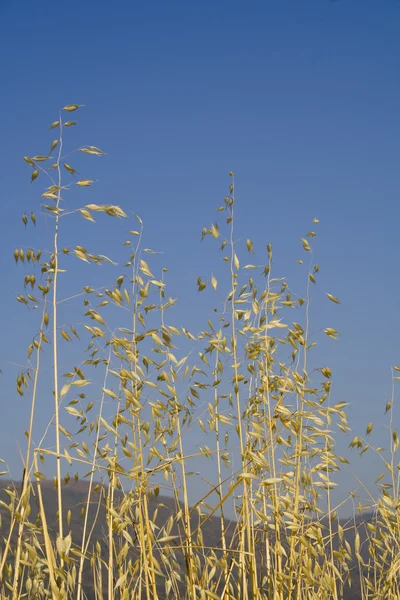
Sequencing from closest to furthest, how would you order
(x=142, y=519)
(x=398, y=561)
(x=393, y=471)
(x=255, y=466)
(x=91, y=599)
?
→ (x=142, y=519) < (x=255, y=466) < (x=398, y=561) < (x=393, y=471) < (x=91, y=599)

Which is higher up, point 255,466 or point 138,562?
point 255,466

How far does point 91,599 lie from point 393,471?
9.02ft

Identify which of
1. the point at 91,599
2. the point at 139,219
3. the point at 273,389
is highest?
the point at 139,219

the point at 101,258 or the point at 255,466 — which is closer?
the point at 101,258

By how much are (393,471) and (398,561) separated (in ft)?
1.36

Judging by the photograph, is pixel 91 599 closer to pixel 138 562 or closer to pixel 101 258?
pixel 138 562

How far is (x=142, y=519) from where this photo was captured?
215 cm

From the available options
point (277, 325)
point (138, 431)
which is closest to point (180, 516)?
point (138, 431)

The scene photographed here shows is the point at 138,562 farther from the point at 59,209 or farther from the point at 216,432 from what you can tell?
the point at 59,209

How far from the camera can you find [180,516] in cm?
222

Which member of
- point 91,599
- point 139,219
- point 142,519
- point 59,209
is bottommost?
point 91,599

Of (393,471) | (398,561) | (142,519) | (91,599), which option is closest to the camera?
(142,519)

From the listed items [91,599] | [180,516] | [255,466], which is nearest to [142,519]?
[180,516]

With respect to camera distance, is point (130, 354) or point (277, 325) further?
point (277, 325)
